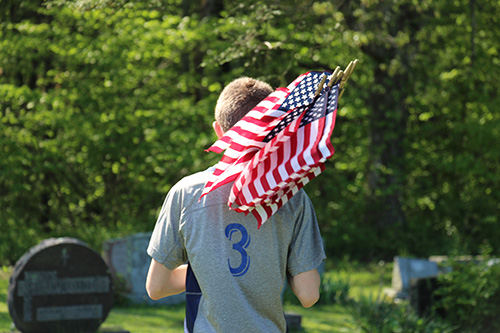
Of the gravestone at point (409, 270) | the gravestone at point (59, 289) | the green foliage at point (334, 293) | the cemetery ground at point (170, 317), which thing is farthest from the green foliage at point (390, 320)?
the gravestone at point (409, 270)

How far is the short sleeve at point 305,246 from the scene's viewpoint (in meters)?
2.36

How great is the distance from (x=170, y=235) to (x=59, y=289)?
5.04 meters

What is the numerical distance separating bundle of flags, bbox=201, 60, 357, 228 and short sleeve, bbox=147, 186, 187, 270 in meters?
0.12

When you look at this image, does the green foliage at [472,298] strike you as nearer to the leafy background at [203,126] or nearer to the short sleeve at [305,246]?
the short sleeve at [305,246]

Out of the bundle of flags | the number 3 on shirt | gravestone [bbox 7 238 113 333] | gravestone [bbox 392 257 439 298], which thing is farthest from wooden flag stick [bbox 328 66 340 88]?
gravestone [bbox 392 257 439 298]

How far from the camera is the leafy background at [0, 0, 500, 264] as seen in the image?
43.0ft

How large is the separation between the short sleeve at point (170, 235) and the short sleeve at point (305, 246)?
1.23ft

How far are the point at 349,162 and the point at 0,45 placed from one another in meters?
7.36

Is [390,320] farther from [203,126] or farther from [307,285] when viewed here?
[203,126]

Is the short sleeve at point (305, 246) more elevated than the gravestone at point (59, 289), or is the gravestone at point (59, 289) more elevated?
the short sleeve at point (305, 246)

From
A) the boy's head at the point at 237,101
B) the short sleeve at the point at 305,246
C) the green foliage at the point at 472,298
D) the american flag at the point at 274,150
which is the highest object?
the boy's head at the point at 237,101

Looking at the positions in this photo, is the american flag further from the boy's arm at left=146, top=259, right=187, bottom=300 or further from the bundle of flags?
the boy's arm at left=146, top=259, right=187, bottom=300

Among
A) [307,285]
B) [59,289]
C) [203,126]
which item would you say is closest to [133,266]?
[59,289]

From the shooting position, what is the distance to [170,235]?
7.66ft
